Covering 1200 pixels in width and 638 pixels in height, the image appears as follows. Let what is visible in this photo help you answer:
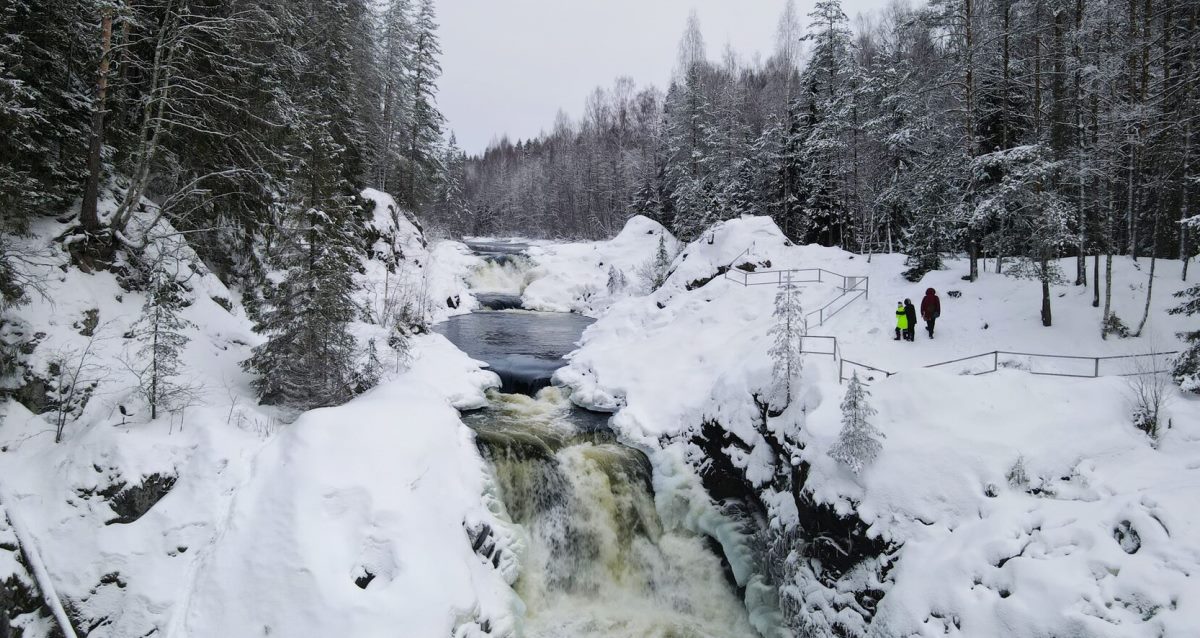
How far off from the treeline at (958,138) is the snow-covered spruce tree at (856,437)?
8.60m

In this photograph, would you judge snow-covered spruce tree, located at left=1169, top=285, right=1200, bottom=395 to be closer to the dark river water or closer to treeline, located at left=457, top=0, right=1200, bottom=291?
treeline, located at left=457, top=0, right=1200, bottom=291

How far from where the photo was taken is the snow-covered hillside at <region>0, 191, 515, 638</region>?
7.73 metres

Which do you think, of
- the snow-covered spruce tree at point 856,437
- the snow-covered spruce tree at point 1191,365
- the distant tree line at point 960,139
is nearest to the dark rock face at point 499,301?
the distant tree line at point 960,139

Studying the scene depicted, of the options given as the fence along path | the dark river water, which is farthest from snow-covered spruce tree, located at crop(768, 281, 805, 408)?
the dark river water

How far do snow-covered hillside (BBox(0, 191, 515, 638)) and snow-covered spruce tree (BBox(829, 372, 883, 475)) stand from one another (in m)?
6.78

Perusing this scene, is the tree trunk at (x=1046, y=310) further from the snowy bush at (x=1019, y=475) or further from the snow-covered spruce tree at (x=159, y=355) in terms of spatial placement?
the snow-covered spruce tree at (x=159, y=355)

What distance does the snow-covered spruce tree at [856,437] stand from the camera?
9688 millimetres

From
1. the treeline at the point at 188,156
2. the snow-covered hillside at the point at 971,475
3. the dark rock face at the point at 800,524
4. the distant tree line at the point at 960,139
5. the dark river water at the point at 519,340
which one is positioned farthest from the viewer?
the dark river water at the point at 519,340

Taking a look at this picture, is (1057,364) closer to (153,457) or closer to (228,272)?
(153,457)

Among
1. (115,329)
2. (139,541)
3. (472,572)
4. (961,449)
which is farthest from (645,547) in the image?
(115,329)

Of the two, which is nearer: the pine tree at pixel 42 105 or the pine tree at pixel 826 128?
the pine tree at pixel 42 105

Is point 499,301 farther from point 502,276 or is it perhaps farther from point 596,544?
point 596,544

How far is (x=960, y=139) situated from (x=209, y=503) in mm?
24676

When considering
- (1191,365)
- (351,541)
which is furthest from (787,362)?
(351,541)
